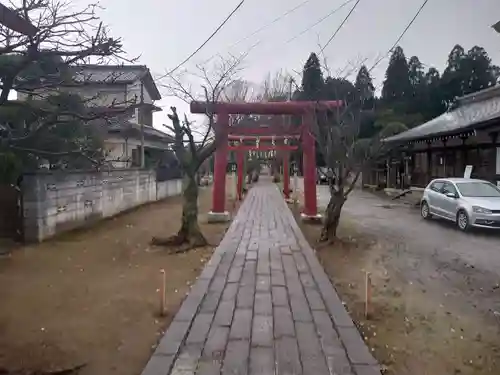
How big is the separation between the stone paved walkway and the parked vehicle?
240 inches

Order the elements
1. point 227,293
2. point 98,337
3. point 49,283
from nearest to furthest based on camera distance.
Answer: point 98,337 → point 227,293 → point 49,283

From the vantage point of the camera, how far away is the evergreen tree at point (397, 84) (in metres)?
33.9

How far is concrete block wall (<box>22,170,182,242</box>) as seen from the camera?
9305 millimetres

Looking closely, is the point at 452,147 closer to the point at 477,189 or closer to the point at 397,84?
the point at 477,189

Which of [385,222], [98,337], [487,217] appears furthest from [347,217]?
[98,337]

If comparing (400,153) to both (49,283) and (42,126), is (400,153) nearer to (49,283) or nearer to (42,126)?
(49,283)

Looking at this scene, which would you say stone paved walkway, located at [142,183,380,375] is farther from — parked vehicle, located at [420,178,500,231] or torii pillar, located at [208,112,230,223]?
parked vehicle, located at [420,178,500,231]

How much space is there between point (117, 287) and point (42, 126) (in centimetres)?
325

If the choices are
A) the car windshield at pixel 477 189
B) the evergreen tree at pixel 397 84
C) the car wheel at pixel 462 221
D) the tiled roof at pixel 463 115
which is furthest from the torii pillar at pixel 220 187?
the evergreen tree at pixel 397 84

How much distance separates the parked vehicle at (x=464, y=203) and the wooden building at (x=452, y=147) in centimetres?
239

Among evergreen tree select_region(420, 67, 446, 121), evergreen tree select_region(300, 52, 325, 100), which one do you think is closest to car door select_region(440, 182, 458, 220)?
evergreen tree select_region(300, 52, 325, 100)

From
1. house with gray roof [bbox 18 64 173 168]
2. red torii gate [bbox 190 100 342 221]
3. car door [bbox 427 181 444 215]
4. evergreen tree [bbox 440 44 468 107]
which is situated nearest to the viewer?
house with gray roof [bbox 18 64 173 168]

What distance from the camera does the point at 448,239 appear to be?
10.7 m

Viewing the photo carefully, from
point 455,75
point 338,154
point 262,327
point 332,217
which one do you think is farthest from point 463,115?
point 262,327
